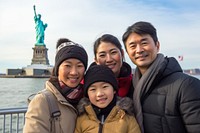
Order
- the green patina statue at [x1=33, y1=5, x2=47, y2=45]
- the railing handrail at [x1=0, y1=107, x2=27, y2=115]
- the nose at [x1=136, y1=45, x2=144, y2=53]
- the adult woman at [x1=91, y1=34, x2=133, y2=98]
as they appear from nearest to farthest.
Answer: the nose at [x1=136, y1=45, x2=144, y2=53]
the adult woman at [x1=91, y1=34, x2=133, y2=98]
the railing handrail at [x1=0, y1=107, x2=27, y2=115]
the green patina statue at [x1=33, y1=5, x2=47, y2=45]

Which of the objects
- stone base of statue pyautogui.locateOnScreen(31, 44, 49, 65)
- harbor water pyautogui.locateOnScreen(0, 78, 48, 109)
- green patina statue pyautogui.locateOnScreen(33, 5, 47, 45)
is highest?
green patina statue pyautogui.locateOnScreen(33, 5, 47, 45)

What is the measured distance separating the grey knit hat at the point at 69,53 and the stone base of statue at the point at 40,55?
150 ft

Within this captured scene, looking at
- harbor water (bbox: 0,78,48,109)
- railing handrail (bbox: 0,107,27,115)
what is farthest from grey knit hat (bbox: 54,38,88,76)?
harbor water (bbox: 0,78,48,109)

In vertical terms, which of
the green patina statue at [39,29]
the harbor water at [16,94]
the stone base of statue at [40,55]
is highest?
the green patina statue at [39,29]

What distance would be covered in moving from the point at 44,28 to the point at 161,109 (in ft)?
156

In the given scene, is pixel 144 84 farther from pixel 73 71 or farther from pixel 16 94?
pixel 16 94

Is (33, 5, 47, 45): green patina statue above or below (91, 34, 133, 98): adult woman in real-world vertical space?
above

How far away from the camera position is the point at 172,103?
6.18ft

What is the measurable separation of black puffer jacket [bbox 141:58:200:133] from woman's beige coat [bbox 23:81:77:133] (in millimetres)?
588

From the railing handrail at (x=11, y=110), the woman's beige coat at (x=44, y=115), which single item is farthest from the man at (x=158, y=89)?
the railing handrail at (x=11, y=110)

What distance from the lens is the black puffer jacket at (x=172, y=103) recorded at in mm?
1813

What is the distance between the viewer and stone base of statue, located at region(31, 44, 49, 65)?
46.9 m

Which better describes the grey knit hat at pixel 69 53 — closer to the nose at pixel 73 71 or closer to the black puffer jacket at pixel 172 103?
the nose at pixel 73 71

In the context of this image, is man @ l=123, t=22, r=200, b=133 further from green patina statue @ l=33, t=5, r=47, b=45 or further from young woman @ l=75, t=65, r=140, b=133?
green patina statue @ l=33, t=5, r=47, b=45
